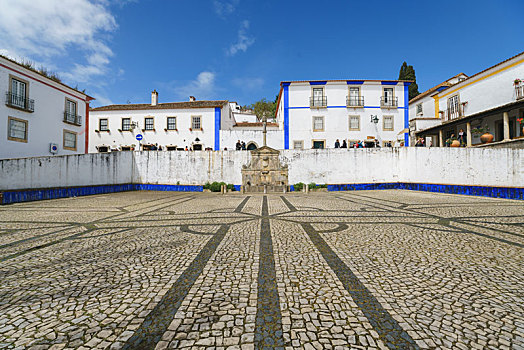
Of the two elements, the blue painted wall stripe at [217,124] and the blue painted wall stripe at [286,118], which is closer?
the blue painted wall stripe at [286,118]

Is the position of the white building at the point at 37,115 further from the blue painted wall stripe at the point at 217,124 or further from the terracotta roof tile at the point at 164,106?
the blue painted wall stripe at the point at 217,124

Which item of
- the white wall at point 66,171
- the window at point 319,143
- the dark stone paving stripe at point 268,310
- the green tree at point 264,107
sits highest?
the green tree at point 264,107

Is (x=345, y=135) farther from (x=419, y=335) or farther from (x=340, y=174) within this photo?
(x=419, y=335)

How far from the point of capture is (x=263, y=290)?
2.16m

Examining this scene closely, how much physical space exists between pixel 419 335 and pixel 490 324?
1.91ft

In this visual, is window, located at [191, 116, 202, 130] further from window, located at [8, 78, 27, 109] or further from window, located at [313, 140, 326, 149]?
window, located at [8, 78, 27, 109]

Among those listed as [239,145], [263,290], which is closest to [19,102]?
[239,145]

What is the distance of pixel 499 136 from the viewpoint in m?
17.8

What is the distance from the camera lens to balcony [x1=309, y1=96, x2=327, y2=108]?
2266 centimetres

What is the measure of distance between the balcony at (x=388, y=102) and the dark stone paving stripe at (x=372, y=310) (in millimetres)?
23605

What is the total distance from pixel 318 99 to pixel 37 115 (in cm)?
2217

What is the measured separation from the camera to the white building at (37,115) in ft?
47.9

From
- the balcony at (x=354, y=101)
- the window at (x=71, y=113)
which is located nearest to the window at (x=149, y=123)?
the window at (x=71, y=113)

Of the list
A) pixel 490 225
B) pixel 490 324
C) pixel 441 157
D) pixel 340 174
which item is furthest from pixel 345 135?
pixel 490 324
